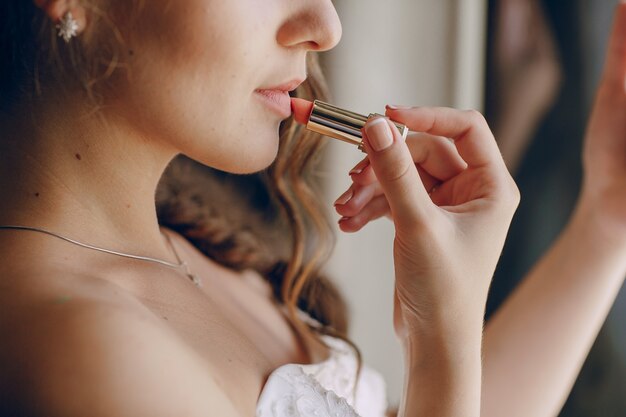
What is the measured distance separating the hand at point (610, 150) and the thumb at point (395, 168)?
47 centimetres

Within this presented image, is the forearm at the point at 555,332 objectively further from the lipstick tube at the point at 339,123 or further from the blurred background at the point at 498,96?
the lipstick tube at the point at 339,123

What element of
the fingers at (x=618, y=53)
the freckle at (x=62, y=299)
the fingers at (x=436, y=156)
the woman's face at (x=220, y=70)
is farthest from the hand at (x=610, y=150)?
the freckle at (x=62, y=299)

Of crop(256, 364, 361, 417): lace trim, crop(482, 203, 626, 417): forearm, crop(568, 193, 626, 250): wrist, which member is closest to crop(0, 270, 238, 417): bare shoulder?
crop(256, 364, 361, 417): lace trim

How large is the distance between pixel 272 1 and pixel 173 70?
0.11 m

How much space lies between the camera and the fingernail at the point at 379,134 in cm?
56

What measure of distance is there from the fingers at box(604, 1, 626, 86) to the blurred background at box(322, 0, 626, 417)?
305 mm

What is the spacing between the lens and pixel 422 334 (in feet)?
2.06

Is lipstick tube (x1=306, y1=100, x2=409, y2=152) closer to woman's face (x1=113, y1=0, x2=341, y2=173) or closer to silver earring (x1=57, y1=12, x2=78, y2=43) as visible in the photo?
woman's face (x1=113, y1=0, x2=341, y2=173)

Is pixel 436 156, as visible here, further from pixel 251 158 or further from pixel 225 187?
pixel 225 187

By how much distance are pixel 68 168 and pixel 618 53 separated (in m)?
0.71

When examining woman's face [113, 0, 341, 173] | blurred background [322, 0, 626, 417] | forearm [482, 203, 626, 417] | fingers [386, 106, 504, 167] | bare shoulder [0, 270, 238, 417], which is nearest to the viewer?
bare shoulder [0, 270, 238, 417]

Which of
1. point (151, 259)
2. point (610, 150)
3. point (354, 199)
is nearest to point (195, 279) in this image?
point (151, 259)

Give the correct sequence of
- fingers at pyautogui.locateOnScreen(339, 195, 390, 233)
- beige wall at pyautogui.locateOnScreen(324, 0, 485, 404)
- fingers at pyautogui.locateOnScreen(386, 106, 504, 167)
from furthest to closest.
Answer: beige wall at pyautogui.locateOnScreen(324, 0, 485, 404), fingers at pyautogui.locateOnScreen(339, 195, 390, 233), fingers at pyautogui.locateOnScreen(386, 106, 504, 167)

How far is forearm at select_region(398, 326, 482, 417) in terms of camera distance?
0.62 metres
